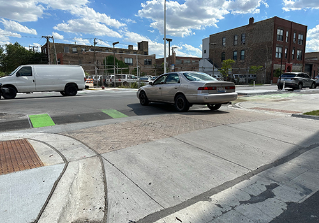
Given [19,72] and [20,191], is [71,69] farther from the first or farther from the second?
[20,191]

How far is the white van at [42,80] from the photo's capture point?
14091mm

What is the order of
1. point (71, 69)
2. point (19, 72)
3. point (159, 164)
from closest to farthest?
point (159, 164), point (19, 72), point (71, 69)

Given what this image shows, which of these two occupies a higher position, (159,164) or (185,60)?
(185,60)

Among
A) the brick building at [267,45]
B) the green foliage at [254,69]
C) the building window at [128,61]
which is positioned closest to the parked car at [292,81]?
the brick building at [267,45]

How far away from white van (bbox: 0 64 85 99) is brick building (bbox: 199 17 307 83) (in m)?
26.2

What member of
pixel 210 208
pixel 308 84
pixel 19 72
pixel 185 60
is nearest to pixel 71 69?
pixel 19 72

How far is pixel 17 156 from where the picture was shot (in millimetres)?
4027

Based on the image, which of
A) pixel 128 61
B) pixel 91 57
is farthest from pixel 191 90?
pixel 128 61

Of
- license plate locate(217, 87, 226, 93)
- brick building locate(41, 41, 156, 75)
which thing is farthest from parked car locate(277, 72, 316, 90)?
brick building locate(41, 41, 156, 75)

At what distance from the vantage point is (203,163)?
3867mm

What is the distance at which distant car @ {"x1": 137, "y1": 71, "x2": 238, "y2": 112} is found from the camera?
26.9 ft

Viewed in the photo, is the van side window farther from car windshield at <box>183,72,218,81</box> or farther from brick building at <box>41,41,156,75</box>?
brick building at <box>41,41,156,75</box>

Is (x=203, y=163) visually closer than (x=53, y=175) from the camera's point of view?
No

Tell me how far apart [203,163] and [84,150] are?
224 centimetres
